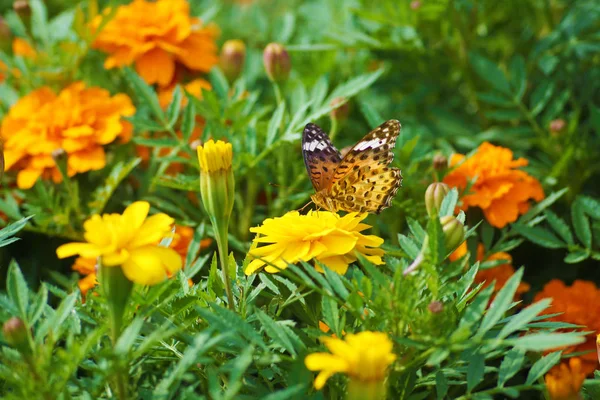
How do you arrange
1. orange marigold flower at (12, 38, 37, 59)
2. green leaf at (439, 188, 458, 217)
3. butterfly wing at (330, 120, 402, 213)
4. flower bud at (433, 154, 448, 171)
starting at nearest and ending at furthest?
green leaf at (439, 188, 458, 217)
butterfly wing at (330, 120, 402, 213)
flower bud at (433, 154, 448, 171)
orange marigold flower at (12, 38, 37, 59)

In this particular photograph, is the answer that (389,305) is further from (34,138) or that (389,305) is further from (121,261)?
(34,138)

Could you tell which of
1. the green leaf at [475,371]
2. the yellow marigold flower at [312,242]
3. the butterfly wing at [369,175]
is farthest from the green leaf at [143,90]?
the green leaf at [475,371]

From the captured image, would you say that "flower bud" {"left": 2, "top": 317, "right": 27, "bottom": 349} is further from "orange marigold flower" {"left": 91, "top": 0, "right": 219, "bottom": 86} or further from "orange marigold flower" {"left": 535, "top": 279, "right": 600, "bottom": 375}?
"orange marigold flower" {"left": 91, "top": 0, "right": 219, "bottom": 86}

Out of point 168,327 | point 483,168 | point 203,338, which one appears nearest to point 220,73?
point 483,168

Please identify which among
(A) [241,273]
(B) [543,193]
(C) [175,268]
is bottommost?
(B) [543,193]

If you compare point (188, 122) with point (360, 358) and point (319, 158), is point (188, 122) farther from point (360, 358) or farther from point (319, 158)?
point (360, 358)

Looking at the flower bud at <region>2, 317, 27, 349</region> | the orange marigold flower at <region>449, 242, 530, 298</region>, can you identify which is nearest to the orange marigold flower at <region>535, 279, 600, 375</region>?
the orange marigold flower at <region>449, 242, 530, 298</region>
